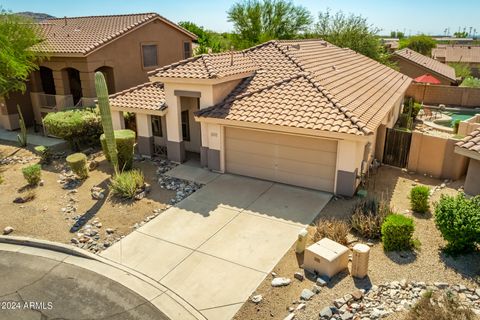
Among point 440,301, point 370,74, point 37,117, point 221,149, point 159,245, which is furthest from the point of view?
point 37,117

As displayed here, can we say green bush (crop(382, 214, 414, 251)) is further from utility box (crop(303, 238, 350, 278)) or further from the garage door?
the garage door

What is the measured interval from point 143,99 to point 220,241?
874 cm

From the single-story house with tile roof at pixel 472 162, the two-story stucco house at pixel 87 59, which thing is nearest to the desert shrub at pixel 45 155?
the two-story stucco house at pixel 87 59

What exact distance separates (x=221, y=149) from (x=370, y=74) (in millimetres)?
11256

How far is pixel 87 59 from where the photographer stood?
66.2ft

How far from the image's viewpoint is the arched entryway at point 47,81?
23.5 meters

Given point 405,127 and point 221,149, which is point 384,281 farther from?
point 405,127

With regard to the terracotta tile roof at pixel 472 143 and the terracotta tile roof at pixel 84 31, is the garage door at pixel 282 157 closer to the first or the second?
the terracotta tile roof at pixel 472 143

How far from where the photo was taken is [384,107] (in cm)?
1553

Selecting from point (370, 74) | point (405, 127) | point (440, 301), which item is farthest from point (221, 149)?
point (405, 127)

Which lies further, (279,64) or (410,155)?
(279,64)

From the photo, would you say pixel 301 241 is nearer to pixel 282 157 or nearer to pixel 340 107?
pixel 282 157

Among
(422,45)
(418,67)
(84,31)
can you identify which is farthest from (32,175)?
(422,45)

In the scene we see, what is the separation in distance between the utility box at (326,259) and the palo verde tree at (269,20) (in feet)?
124
